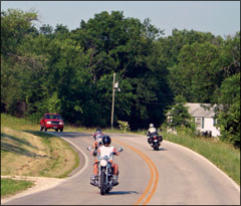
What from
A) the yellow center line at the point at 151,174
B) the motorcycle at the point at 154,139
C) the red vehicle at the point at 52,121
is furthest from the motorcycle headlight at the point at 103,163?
the red vehicle at the point at 52,121

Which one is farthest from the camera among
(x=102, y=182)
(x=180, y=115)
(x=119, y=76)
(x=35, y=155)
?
(x=119, y=76)

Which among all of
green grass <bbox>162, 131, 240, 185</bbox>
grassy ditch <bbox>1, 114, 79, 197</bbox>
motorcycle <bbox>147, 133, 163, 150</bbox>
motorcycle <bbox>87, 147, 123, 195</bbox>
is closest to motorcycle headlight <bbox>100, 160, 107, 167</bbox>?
motorcycle <bbox>87, 147, 123, 195</bbox>

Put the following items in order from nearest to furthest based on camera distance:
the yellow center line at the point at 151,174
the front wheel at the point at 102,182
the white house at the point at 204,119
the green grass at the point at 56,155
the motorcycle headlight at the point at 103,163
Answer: the front wheel at the point at 102,182 < the motorcycle headlight at the point at 103,163 < the yellow center line at the point at 151,174 < the green grass at the point at 56,155 < the white house at the point at 204,119

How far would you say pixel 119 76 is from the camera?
313 ft

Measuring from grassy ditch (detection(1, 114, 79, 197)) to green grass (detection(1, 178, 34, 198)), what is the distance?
8.12 m

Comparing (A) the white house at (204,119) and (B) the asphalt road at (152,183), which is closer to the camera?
(B) the asphalt road at (152,183)

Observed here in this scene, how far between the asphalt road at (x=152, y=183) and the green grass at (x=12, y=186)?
1446 mm

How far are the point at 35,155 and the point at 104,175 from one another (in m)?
34.1

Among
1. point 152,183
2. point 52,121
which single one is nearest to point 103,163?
point 152,183

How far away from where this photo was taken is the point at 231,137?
6469 centimetres

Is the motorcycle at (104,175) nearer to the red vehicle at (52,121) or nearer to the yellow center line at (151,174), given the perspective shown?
the yellow center line at (151,174)

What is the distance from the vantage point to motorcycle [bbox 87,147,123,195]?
34.4 ft

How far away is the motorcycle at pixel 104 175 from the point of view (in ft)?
34.4

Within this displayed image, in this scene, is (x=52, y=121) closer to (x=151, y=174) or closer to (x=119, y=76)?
(x=151, y=174)
